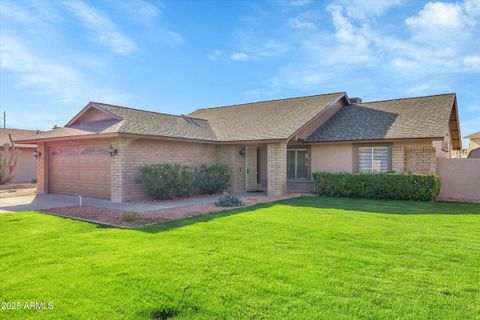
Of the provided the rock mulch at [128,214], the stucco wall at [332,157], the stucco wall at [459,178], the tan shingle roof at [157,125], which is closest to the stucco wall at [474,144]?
the stucco wall at [459,178]

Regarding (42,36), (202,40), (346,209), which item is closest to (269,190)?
(346,209)

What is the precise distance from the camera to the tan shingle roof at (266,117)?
16203 millimetres

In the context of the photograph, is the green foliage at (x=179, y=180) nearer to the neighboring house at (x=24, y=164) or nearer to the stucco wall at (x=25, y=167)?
the neighboring house at (x=24, y=164)

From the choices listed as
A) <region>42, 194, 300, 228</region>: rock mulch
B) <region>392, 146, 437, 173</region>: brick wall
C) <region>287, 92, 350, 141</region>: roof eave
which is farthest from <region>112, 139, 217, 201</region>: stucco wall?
<region>392, 146, 437, 173</region>: brick wall

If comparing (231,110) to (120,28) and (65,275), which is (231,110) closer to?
(120,28)

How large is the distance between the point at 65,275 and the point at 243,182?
1361 cm

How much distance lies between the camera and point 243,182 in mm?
18125

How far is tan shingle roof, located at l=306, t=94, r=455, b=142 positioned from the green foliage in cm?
551

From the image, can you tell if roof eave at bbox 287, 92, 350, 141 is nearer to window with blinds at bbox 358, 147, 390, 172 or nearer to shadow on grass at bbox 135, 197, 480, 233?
window with blinds at bbox 358, 147, 390, 172

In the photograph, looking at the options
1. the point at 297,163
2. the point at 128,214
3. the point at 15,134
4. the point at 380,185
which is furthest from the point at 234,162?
the point at 15,134

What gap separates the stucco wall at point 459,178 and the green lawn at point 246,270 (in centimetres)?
677

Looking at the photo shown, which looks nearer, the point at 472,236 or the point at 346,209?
the point at 472,236

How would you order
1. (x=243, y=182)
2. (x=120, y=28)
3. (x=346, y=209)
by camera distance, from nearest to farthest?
1. (x=346, y=209)
2. (x=120, y=28)
3. (x=243, y=182)

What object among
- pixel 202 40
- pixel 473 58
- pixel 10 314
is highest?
pixel 202 40
